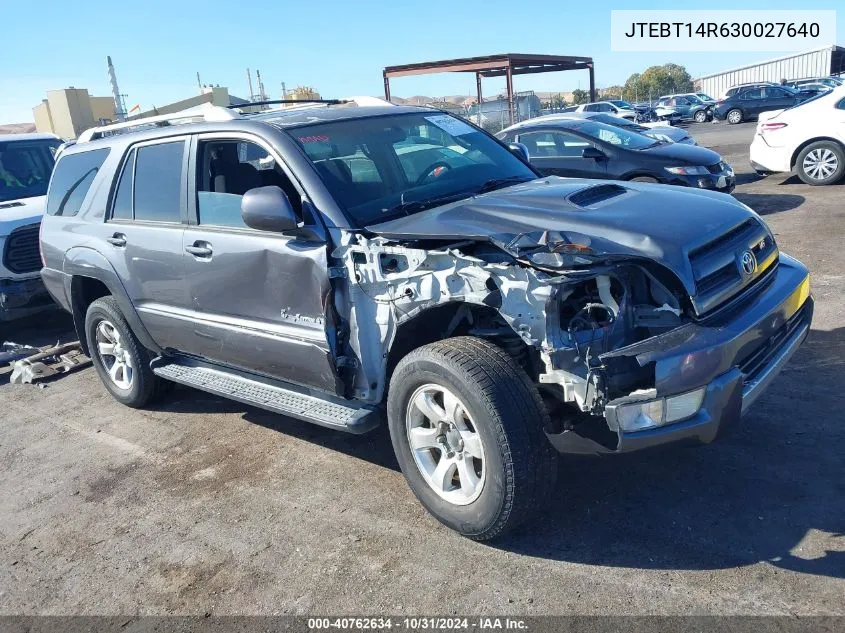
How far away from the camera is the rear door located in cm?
461

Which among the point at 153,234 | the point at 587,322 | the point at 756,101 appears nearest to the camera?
the point at 587,322

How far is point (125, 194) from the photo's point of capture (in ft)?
16.7

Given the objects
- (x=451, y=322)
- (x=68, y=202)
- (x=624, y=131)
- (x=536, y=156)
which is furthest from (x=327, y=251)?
(x=624, y=131)

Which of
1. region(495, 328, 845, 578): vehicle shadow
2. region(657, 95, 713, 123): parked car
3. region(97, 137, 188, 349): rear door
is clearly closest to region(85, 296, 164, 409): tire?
region(97, 137, 188, 349): rear door

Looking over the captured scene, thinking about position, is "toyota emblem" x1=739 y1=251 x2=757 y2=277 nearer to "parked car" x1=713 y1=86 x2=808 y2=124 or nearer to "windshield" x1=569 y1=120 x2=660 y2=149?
"windshield" x1=569 y1=120 x2=660 y2=149

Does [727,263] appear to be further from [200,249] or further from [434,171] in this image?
[200,249]

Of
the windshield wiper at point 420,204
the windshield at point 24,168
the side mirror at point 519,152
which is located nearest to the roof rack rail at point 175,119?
the windshield wiper at point 420,204

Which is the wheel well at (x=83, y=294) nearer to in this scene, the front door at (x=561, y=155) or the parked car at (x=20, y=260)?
the parked car at (x=20, y=260)

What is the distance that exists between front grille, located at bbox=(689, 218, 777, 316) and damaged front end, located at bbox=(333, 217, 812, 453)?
66 millimetres

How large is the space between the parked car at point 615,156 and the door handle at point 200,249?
5947 millimetres

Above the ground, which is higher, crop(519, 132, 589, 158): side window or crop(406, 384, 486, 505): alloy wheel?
crop(519, 132, 589, 158): side window

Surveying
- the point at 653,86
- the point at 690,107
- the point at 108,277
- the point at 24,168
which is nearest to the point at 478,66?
the point at 690,107

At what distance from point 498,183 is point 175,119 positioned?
2303 millimetres

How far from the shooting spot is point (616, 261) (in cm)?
317
